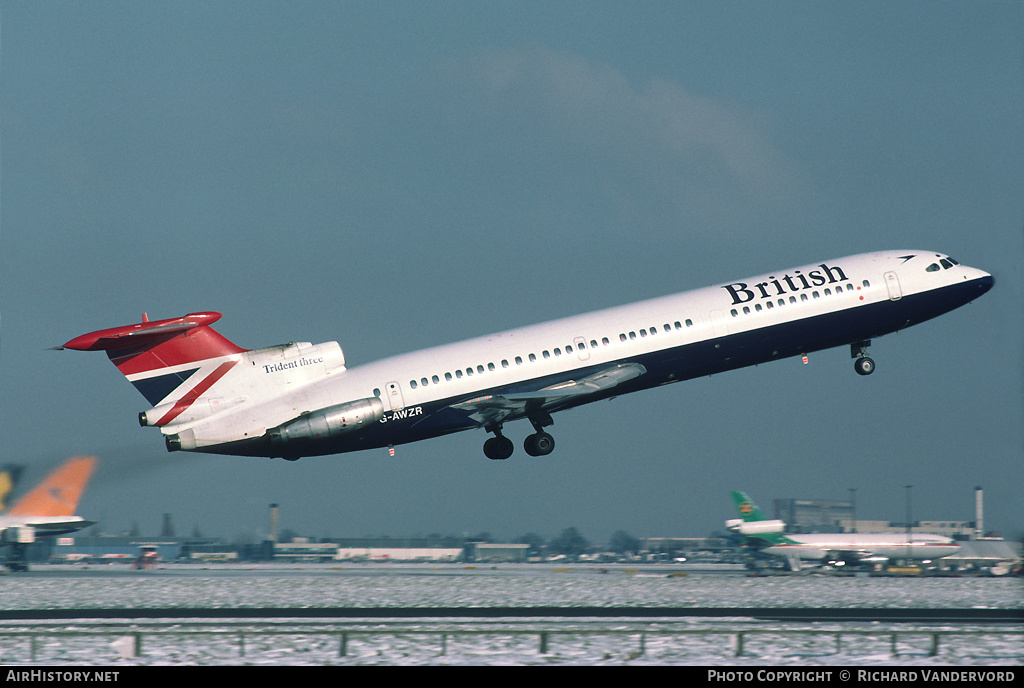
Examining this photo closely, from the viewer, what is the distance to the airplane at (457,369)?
39.8 m

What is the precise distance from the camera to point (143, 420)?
3934 centimetres

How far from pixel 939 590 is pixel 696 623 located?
25.5 meters

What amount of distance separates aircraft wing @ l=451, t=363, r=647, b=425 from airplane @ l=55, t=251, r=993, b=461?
49mm

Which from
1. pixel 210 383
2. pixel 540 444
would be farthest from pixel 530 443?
pixel 210 383

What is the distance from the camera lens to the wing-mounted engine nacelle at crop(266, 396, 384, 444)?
39.7m

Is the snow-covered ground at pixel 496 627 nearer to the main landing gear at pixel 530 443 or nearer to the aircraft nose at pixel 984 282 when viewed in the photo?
the main landing gear at pixel 530 443

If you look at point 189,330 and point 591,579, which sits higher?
point 189,330

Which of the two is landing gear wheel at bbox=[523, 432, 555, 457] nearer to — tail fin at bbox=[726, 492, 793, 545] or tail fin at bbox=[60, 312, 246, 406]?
tail fin at bbox=[60, 312, 246, 406]

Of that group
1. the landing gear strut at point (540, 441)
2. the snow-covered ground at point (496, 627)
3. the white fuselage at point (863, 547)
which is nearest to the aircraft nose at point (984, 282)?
the snow-covered ground at point (496, 627)

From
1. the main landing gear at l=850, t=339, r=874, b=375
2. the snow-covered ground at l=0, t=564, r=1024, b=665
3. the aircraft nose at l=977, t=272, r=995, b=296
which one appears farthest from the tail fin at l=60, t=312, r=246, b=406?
the aircraft nose at l=977, t=272, r=995, b=296

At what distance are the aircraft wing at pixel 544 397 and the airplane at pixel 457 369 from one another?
49mm

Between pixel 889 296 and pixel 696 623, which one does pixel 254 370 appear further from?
pixel 889 296
